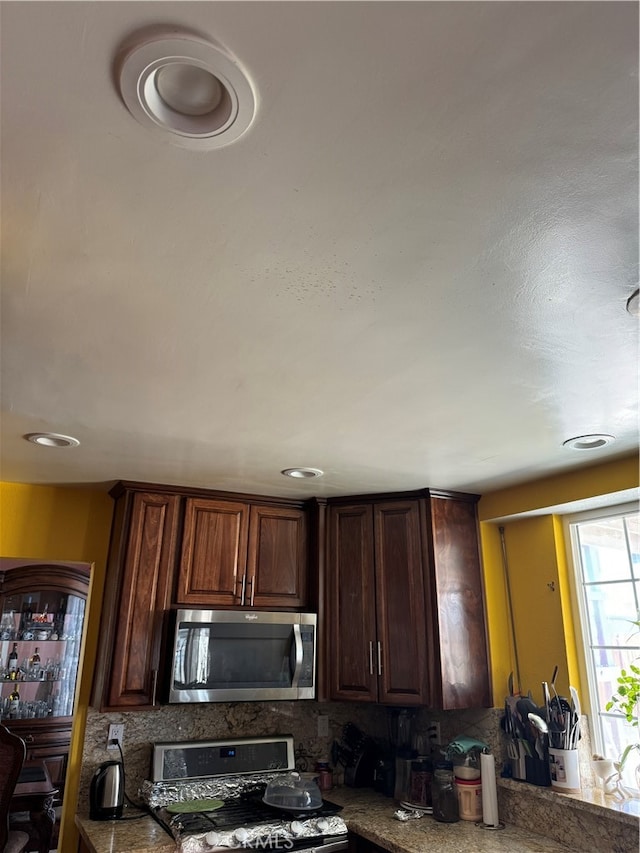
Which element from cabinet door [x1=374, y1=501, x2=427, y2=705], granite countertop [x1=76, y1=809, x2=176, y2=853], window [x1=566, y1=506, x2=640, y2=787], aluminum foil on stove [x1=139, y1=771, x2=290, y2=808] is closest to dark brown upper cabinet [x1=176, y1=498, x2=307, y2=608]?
cabinet door [x1=374, y1=501, x2=427, y2=705]

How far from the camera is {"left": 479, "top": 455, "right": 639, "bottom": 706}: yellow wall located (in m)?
2.67

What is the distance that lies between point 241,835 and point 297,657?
0.82 m

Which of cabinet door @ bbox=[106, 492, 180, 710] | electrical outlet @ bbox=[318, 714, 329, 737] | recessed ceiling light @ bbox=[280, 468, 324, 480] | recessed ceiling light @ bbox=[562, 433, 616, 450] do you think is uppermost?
recessed ceiling light @ bbox=[280, 468, 324, 480]

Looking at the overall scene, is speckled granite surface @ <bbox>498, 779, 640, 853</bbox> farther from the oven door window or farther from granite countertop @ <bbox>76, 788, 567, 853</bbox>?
the oven door window

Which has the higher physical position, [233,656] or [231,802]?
[233,656]

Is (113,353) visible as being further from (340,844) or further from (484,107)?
(340,844)

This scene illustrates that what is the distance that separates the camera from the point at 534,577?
115 inches

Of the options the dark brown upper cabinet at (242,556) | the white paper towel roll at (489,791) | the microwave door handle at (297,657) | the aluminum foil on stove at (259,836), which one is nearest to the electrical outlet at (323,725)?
the microwave door handle at (297,657)

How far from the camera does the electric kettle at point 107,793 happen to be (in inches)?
101

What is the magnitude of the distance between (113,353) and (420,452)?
4.34 ft

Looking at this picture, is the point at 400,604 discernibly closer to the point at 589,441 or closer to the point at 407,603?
the point at 407,603

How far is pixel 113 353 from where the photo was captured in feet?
5.22

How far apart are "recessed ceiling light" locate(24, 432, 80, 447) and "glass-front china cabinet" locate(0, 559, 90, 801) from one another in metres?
0.85

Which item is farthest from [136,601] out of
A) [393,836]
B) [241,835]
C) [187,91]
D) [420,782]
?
[187,91]
